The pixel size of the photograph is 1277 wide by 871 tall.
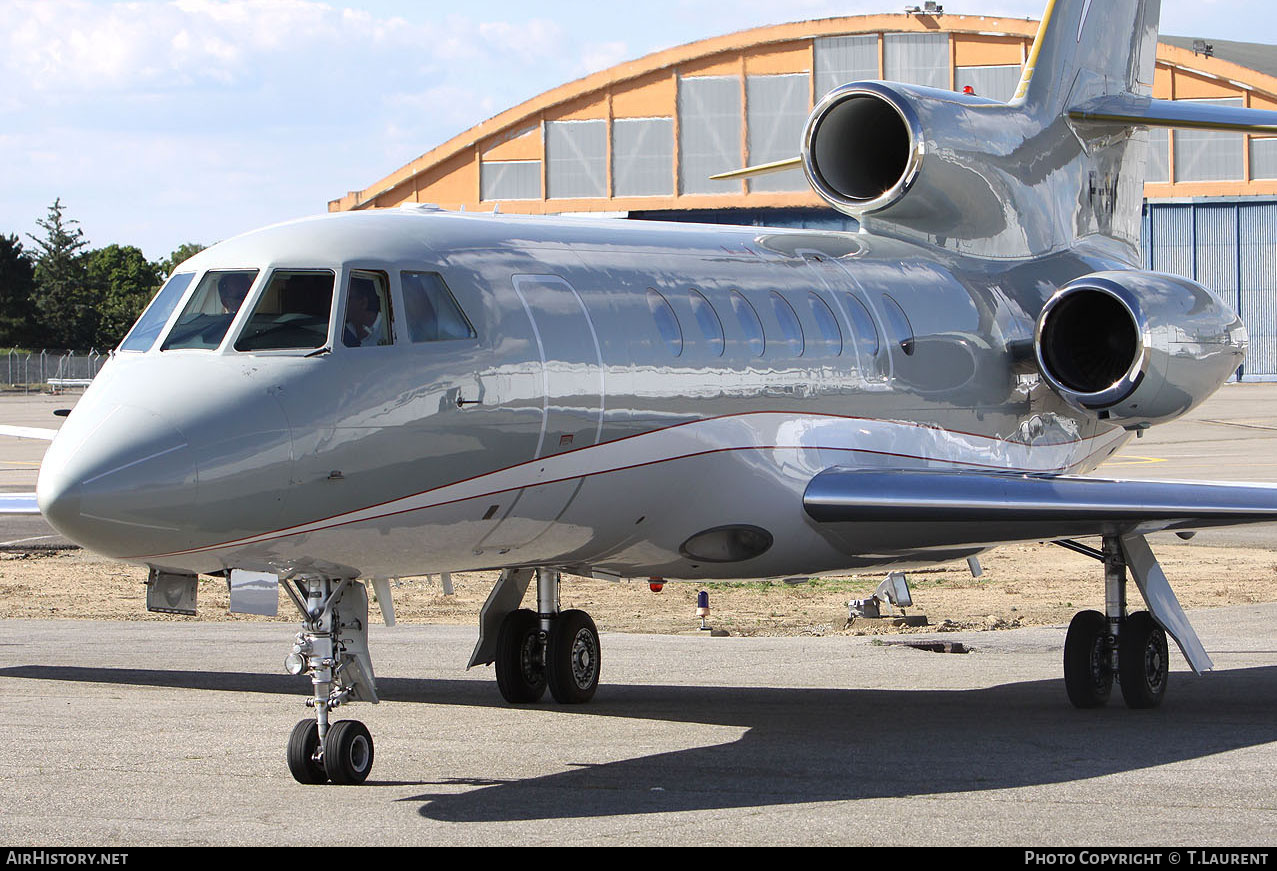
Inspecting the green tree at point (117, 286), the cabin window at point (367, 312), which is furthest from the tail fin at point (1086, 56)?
the green tree at point (117, 286)

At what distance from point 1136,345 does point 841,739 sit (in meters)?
4.27

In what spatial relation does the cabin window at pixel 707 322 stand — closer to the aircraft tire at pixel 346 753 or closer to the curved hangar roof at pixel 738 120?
the aircraft tire at pixel 346 753

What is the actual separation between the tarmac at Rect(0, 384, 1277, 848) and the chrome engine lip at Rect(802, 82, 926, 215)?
4.15 m

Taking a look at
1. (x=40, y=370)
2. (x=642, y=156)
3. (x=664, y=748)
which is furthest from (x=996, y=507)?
(x=40, y=370)

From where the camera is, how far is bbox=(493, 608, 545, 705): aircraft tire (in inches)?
541

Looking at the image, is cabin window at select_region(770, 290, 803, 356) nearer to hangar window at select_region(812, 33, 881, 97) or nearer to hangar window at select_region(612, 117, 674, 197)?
hangar window at select_region(812, 33, 881, 97)

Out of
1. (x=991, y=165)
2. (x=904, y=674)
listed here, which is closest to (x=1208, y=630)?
(x=904, y=674)

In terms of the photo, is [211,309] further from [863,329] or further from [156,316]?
[863,329]

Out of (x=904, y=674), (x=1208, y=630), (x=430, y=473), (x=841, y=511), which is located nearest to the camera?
(x=430, y=473)

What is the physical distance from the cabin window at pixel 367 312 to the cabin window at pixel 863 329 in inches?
175

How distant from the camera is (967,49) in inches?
2094

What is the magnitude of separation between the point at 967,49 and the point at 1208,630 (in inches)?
1505

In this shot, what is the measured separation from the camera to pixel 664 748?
1124 centimetres
